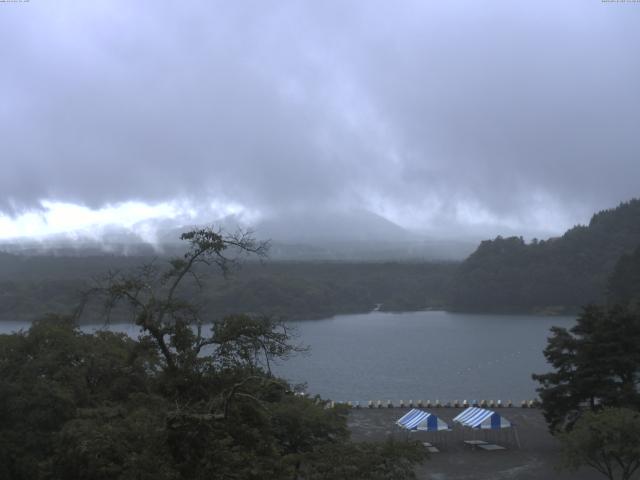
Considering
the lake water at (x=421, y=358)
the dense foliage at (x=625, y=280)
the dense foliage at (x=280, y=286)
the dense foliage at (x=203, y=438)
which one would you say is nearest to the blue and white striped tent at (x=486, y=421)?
the lake water at (x=421, y=358)

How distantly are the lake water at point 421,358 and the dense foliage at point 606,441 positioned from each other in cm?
706

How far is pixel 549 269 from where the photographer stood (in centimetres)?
6906

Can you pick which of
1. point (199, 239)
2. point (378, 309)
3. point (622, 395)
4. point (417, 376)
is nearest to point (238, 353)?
point (199, 239)

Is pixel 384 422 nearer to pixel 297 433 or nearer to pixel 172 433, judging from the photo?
pixel 297 433

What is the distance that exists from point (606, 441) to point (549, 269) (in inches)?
2369

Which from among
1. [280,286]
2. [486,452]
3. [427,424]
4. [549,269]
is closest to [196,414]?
[427,424]

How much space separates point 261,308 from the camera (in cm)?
5722

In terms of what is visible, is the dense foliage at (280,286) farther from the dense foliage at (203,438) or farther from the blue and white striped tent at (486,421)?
the dense foliage at (203,438)

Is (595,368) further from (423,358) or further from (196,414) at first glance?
(423,358)

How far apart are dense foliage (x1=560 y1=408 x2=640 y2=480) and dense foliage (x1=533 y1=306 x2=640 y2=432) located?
3.59m

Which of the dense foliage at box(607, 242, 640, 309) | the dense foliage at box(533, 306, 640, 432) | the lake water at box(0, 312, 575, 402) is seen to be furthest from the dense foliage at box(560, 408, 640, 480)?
the dense foliage at box(607, 242, 640, 309)

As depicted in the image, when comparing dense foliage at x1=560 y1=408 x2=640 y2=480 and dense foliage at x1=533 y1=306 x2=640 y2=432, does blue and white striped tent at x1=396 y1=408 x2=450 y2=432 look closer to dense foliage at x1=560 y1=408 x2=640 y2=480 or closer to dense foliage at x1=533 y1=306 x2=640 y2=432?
dense foliage at x1=533 y1=306 x2=640 y2=432

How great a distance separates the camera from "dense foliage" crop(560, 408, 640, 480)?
38.6 feet

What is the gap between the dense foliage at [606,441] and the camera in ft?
38.6
